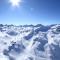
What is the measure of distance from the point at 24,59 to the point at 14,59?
108 centimetres

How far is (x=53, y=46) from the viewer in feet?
51.3

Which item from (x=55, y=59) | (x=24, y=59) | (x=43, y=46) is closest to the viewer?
(x=24, y=59)

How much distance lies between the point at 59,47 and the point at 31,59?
5.56m

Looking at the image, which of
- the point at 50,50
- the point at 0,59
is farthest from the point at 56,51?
the point at 0,59

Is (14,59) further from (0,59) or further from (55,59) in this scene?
(55,59)

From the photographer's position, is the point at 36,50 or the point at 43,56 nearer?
the point at 43,56

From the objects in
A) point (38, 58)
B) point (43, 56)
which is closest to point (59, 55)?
point (43, 56)

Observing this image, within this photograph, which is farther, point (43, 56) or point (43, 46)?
point (43, 46)

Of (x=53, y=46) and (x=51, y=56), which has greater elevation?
(x=53, y=46)

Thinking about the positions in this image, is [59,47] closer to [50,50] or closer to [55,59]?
[50,50]

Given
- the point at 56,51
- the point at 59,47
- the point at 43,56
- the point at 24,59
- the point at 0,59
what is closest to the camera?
the point at 0,59

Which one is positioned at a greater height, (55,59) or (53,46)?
(53,46)

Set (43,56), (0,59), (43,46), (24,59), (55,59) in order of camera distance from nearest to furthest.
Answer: (0,59) → (24,59) → (55,59) → (43,56) → (43,46)

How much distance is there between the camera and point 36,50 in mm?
15117
